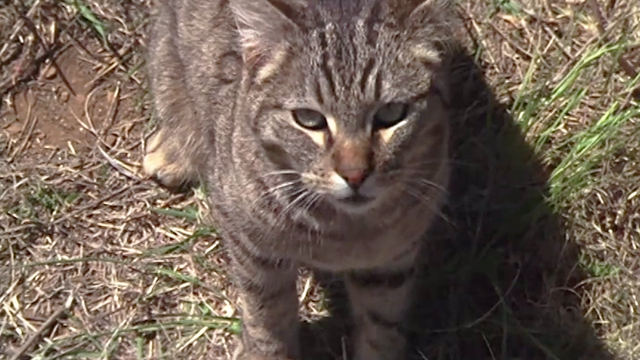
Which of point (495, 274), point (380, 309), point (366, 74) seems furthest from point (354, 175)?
point (495, 274)

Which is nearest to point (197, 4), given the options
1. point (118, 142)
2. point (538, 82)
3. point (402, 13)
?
point (118, 142)

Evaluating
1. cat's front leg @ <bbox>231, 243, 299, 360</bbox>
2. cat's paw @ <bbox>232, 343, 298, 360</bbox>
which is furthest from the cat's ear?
cat's paw @ <bbox>232, 343, 298, 360</bbox>

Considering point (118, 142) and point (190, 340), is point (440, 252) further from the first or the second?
point (118, 142)

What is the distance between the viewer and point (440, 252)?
9.38 feet

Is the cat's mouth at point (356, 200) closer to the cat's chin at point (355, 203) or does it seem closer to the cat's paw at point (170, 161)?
the cat's chin at point (355, 203)

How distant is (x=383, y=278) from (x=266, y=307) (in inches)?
12.4

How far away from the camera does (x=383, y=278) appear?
2.46 m

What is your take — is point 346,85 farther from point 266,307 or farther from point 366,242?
point 266,307

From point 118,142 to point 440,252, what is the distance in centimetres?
108

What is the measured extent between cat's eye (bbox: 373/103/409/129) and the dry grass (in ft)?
3.08

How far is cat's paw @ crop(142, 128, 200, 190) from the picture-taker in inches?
118

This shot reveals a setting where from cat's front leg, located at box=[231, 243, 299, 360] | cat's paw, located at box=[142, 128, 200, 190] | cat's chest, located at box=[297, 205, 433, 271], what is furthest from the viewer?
cat's paw, located at box=[142, 128, 200, 190]

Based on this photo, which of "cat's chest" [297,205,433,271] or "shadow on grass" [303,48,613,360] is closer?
"cat's chest" [297,205,433,271]

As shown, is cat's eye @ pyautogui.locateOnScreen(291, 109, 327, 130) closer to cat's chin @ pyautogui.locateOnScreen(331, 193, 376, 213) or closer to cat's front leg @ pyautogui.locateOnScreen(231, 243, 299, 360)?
cat's chin @ pyautogui.locateOnScreen(331, 193, 376, 213)
